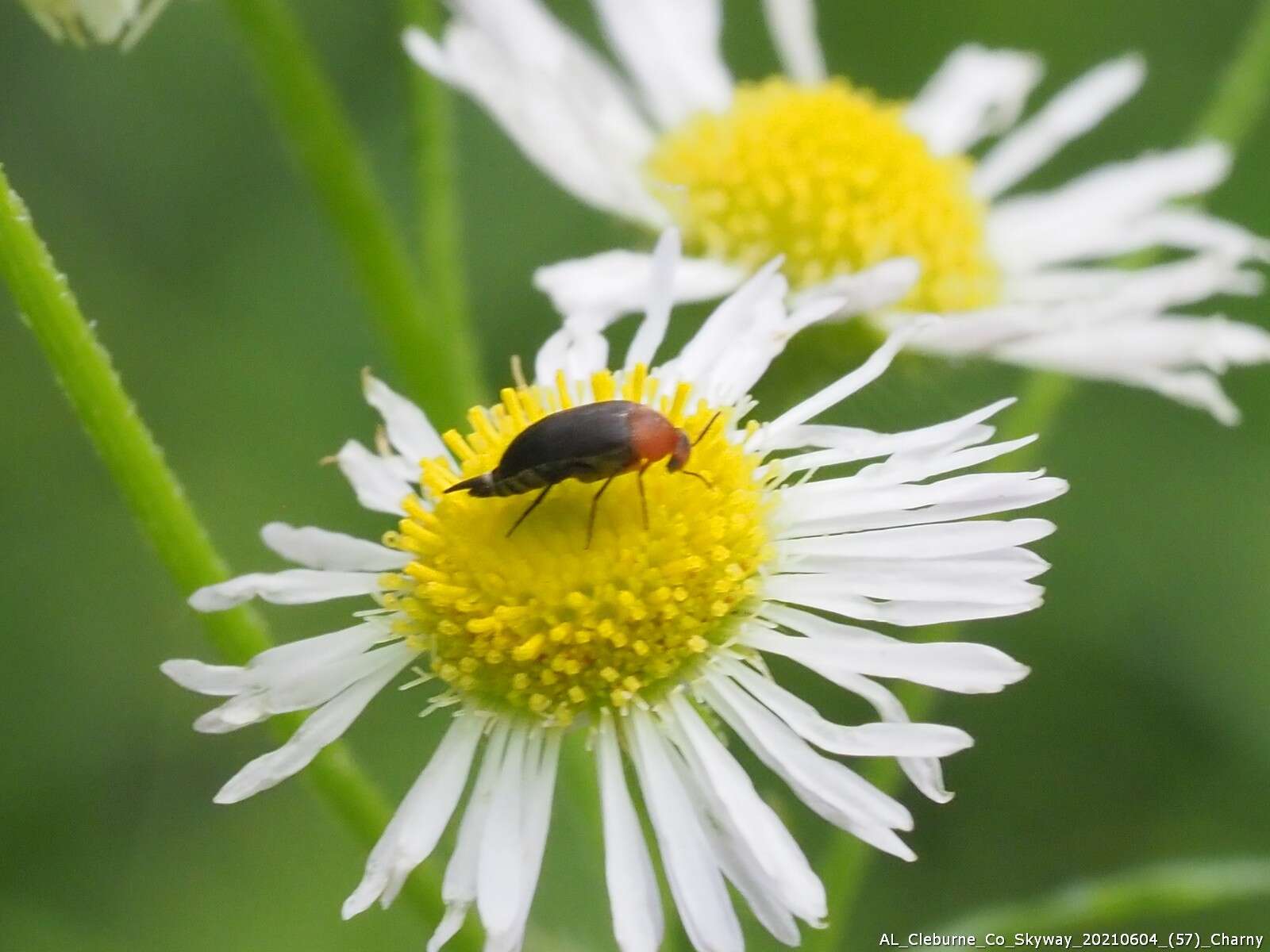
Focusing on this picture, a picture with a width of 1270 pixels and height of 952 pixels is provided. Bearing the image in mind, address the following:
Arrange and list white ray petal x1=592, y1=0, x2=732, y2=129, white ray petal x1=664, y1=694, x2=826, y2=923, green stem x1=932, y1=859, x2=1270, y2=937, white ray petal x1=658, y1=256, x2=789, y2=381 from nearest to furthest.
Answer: white ray petal x1=664, y1=694, x2=826, y2=923 < white ray petal x1=658, y1=256, x2=789, y2=381 < green stem x1=932, y1=859, x2=1270, y2=937 < white ray petal x1=592, y1=0, x2=732, y2=129

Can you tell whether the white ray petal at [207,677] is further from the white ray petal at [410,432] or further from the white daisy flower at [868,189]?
the white daisy flower at [868,189]

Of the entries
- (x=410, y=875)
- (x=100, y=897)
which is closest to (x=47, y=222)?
(x=100, y=897)

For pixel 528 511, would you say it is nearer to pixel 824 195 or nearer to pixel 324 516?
pixel 824 195

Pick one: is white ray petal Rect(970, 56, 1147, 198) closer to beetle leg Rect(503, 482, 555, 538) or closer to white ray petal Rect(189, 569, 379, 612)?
beetle leg Rect(503, 482, 555, 538)

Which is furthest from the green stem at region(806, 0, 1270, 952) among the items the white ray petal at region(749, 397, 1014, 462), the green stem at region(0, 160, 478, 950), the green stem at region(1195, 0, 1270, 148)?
the green stem at region(0, 160, 478, 950)

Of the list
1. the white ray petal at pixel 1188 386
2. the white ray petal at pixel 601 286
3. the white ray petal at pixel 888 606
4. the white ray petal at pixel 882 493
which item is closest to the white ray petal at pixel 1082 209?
the white ray petal at pixel 1188 386

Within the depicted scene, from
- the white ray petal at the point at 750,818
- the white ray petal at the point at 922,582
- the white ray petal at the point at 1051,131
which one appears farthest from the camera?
the white ray petal at the point at 1051,131

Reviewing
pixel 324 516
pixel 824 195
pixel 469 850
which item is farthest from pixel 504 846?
pixel 324 516

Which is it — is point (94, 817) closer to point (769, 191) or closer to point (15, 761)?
point (15, 761)
